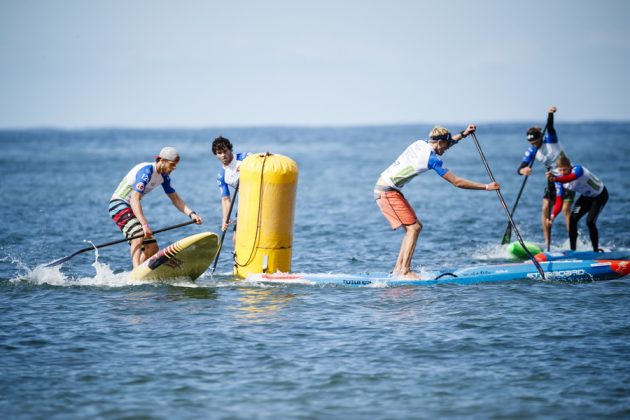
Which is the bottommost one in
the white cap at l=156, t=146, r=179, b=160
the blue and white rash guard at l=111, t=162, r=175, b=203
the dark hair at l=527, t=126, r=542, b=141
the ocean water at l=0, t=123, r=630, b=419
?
the ocean water at l=0, t=123, r=630, b=419


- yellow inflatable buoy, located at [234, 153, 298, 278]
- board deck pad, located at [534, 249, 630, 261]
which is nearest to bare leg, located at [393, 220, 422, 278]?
yellow inflatable buoy, located at [234, 153, 298, 278]

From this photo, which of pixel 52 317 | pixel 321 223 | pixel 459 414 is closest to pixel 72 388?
pixel 52 317

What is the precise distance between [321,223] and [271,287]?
1026cm

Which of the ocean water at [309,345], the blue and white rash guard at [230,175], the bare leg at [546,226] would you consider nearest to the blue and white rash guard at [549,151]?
the bare leg at [546,226]

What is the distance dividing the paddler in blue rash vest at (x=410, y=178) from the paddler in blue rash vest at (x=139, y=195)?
2.78 metres

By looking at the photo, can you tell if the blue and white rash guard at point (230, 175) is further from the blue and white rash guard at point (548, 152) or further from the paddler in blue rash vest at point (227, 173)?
the blue and white rash guard at point (548, 152)

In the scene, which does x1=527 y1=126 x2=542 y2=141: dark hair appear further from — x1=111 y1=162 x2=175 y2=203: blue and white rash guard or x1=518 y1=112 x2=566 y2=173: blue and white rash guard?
x1=111 y1=162 x2=175 y2=203: blue and white rash guard

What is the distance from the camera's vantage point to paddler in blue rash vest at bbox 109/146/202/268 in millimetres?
12062

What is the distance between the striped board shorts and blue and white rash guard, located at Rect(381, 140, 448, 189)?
3691 mm

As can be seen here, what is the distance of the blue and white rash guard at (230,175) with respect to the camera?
13273 millimetres

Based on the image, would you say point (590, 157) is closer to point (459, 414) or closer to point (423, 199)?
point (423, 199)

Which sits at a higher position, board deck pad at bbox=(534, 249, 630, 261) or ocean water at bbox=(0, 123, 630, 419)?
board deck pad at bbox=(534, 249, 630, 261)

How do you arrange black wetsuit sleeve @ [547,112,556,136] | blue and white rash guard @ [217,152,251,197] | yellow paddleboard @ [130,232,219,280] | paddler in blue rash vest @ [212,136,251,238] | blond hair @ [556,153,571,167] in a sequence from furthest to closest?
black wetsuit sleeve @ [547,112,556,136], blond hair @ [556,153,571,167], blue and white rash guard @ [217,152,251,197], paddler in blue rash vest @ [212,136,251,238], yellow paddleboard @ [130,232,219,280]

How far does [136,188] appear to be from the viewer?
475 inches
